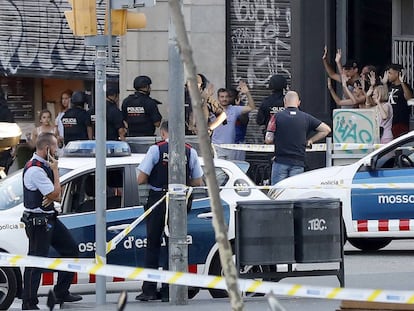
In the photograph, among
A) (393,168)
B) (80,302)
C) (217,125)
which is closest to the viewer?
(80,302)

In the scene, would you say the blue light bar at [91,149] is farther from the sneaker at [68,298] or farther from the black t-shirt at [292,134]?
the black t-shirt at [292,134]

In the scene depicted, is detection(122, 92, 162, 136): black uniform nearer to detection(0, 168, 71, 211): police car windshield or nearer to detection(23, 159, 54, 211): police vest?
detection(0, 168, 71, 211): police car windshield

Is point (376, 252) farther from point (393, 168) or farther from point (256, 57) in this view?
point (256, 57)

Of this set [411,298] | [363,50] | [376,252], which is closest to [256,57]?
[363,50]

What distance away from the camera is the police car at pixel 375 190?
14.6m

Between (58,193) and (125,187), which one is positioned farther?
(125,187)

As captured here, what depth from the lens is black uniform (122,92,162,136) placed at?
18.4 m

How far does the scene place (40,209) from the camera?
447 inches

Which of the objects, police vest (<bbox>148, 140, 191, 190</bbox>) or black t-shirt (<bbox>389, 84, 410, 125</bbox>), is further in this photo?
black t-shirt (<bbox>389, 84, 410, 125</bbox>)

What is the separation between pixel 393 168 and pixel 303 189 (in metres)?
1.08

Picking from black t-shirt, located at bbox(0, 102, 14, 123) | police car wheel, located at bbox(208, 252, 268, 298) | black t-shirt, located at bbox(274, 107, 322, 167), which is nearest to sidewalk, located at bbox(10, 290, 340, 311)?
police car wheel, located at bbox(208, 252, 268, 298)

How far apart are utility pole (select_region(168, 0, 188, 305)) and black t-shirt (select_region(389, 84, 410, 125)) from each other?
8.38m

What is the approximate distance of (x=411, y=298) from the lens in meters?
8.35

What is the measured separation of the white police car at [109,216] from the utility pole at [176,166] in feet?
1.88
